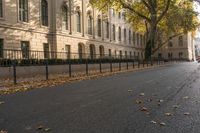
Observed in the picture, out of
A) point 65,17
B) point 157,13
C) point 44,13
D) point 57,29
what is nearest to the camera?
point 44,13

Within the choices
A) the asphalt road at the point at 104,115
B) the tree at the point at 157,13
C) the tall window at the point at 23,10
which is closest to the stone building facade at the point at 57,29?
the tall window at the point at 23,10

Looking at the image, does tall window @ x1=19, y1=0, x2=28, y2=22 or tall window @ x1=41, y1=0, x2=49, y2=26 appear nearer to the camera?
tall window @ x1=19, y1=0, x2=28, y2=22

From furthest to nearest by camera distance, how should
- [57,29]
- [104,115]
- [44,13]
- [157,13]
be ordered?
1. [157,13]
2. [57,29]
3. [44,13]
4. [104,115]

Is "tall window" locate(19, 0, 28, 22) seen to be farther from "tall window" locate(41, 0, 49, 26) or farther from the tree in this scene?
the tree

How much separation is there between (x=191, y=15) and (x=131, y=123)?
50.0 m

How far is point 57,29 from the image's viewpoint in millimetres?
38000

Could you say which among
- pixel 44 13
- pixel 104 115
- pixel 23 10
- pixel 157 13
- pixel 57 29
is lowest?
pixel 104 115

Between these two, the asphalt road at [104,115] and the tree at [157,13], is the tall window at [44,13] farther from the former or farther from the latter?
the asphalt road at [104,115]

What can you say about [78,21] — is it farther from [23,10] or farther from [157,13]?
[157,13]

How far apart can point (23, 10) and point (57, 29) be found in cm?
591

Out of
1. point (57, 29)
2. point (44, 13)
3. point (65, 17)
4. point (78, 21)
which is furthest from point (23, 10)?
point (78, 21)

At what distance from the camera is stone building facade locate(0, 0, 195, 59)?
29.9 meters

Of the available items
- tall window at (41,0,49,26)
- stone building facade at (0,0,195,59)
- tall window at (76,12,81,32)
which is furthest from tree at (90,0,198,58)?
tall window at (41,0,49,26)

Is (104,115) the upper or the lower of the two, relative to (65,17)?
lower
